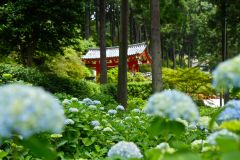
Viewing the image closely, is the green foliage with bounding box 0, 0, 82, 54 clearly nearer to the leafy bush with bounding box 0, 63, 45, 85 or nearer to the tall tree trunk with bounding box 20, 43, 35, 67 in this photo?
the tall tree trunk with bounding box 20, 43, 35, 67

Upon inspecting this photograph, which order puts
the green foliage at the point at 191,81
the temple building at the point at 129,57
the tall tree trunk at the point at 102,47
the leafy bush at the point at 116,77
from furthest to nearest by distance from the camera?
the temple building at the point at 129,57, the leafy bush at the point at 116,77, the green foliage at the point at 191,81, the tall tree trunk at the point at 102,47

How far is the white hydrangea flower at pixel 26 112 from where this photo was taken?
147cm

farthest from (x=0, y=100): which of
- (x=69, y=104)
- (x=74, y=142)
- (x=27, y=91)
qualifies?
(x=69, y=104)

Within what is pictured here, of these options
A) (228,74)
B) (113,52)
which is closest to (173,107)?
(228,74)

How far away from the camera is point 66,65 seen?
24031 mm

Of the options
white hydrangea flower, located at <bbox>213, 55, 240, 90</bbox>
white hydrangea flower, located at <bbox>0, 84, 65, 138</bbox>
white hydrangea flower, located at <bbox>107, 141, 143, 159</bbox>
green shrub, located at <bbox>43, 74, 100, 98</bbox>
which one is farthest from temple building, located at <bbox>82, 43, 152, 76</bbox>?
white hydrangea flower, located at <bbox>0, 84, 65, 138</bbox>

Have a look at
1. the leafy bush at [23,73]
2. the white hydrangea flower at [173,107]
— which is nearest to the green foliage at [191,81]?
the leafy bush at [23,73]

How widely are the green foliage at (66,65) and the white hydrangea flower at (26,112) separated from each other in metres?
20.5

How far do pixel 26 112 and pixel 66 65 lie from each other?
74.4 ft

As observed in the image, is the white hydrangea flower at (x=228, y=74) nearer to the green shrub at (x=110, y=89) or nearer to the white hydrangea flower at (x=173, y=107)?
the white hydrangea flower at (x=173, y=107)

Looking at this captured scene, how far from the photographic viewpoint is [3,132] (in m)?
1.55

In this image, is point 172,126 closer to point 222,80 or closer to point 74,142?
point 222,80

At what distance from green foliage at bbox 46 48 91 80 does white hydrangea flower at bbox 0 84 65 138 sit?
20538 mm

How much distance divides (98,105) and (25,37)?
11258mm
